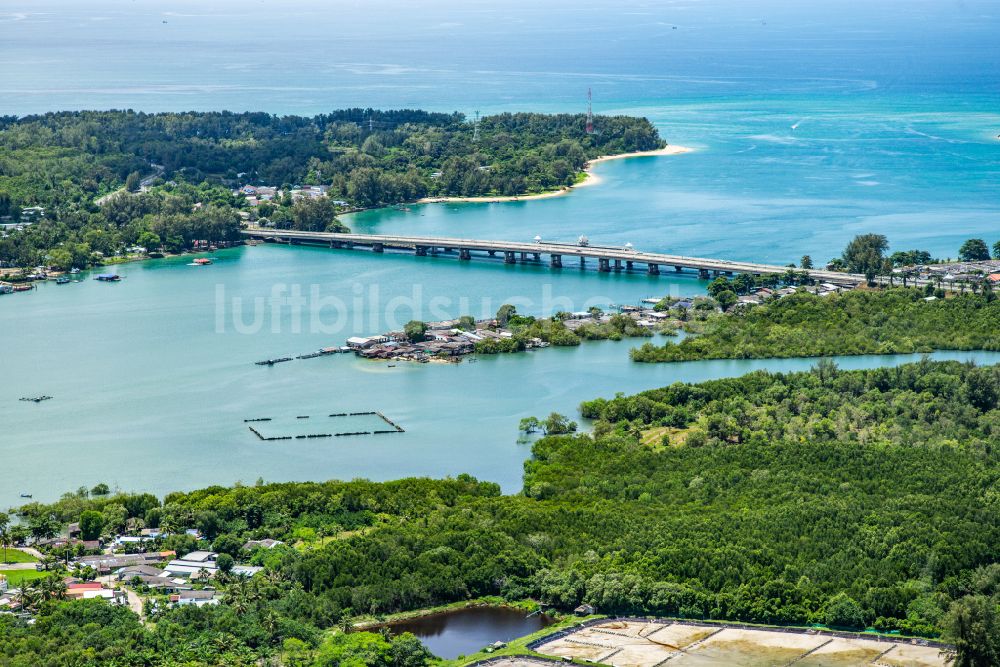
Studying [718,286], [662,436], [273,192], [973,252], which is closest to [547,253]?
[718,286]

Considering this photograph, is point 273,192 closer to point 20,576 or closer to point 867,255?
point 867,255

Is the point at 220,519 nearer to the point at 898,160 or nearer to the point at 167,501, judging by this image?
the point at 167,501

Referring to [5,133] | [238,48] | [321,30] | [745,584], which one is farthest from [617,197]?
[321,30]

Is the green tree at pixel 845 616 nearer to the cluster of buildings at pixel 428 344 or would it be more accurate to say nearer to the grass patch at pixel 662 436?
the grass patch at pixel 662 436

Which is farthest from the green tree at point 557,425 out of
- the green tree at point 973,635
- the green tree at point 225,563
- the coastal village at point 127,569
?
the green tree at point 973,635

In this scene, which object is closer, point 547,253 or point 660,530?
point 660,530

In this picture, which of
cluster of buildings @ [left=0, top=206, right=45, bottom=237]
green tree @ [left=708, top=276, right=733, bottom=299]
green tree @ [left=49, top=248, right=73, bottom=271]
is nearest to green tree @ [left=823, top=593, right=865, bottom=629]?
green tree @ [left=708, top=276, right=733, bottom=299]
